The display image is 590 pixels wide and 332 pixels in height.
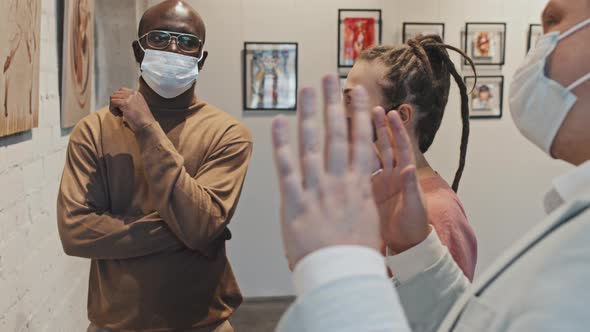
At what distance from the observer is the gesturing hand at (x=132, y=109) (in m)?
1.79

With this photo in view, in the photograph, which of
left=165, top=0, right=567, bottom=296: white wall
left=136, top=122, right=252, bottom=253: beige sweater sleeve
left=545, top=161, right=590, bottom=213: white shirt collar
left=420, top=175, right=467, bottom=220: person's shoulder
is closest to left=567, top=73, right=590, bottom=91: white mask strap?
left=545, top=161, right=590, bottom=213: white shirt collar

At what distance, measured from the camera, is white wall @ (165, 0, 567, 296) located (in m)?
4.34

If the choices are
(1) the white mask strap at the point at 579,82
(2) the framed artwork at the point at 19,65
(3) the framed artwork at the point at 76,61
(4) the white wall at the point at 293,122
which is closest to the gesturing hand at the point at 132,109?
(2) the framed artwork at the point at 19,65

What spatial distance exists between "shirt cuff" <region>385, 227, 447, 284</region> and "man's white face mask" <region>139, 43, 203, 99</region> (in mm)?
1094

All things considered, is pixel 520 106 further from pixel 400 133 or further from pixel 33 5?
pixel 33 5

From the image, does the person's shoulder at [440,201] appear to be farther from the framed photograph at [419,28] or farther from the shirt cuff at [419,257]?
the framed photograph at [419,28]

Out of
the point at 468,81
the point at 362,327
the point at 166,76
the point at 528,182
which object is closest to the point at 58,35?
the point at 166,76

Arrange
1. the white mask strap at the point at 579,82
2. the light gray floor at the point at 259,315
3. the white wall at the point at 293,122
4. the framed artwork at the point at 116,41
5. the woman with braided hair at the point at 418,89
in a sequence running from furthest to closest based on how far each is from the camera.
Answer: the white wall at the point at 293,122 < the light gray floor at the point at 259,315 < the framed artwork at the point at 116,41 < the woman with braided hair at the point at 418,89 < the white mask strap at the point at 579,82

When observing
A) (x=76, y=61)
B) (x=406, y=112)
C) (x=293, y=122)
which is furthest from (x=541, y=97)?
(x=293, y=122)

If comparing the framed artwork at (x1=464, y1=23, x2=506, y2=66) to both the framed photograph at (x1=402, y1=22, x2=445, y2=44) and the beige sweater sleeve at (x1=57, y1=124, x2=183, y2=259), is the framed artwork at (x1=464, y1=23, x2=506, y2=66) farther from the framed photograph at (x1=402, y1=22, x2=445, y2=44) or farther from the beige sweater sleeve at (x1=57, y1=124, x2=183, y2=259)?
the beige sweater sleeve at (x1=57, y1=124, x2=183, y2=259)

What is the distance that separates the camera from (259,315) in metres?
4.26

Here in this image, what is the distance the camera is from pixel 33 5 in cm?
215

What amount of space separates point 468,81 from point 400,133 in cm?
379

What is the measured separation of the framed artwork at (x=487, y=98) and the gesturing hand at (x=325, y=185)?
13.5 feet
